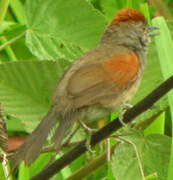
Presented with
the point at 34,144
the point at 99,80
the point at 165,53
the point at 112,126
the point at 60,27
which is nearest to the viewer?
the point at 112,126

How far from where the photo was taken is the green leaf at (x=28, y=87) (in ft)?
6.80

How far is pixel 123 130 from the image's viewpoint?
6.56 ft

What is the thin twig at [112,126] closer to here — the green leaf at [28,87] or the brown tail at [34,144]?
the brown tail at [34,144]

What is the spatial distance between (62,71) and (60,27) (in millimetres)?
290

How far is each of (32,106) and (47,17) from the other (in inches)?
16.0

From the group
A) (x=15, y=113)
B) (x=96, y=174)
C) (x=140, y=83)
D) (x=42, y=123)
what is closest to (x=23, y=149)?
(x=42, y=123)

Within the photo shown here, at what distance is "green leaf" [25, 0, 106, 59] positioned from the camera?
Answer: 2.26m

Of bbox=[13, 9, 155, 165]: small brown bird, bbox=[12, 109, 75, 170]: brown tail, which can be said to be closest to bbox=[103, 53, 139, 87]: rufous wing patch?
bbox=[13, 9, 155, 165]: small brown bird

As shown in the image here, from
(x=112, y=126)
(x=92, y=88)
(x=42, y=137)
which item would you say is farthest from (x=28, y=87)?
(x=112, y=126)

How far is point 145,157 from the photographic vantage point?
6.31 feet

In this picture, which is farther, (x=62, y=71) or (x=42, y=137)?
(x=62, y=71)

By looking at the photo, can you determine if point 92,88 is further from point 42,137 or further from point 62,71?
point 42,137

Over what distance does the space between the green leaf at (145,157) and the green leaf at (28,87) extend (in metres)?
0.38

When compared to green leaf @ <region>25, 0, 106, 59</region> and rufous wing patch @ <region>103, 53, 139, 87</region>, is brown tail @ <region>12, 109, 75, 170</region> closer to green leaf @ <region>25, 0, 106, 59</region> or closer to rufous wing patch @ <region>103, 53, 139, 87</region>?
rufous wing patch @ <region>103, 53, 139, 87</region>
